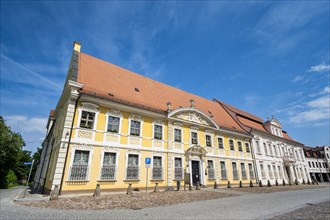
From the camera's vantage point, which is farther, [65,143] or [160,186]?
[160,186]

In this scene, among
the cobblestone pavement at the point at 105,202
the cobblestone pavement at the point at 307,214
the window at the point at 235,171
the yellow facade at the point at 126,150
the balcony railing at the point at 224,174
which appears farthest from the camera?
the window at the point at 235,171

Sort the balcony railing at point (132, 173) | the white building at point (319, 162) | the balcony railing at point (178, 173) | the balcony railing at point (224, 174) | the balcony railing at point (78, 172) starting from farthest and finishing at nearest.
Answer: the white building at point (319, 162), the balcony railing at point (224, 174), the balcony railing at point (178, 173), the balcony railing at point (132, 173), the balcony railing at point (78, 172)

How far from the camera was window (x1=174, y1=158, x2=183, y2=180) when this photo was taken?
17.0 metres

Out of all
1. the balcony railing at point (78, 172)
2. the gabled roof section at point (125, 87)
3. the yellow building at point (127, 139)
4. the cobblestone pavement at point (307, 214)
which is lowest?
the cobblestone pavement at point (307, 214)

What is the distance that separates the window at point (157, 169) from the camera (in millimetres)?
15673

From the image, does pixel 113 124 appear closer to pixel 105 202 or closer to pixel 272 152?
pixel 105 202

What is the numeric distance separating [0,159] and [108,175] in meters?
22.9

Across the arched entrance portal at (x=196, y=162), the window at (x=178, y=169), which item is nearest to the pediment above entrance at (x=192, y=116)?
the arched entrance portal at (x=196, y=162)

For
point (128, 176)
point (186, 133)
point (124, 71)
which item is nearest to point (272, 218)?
point (128, 176)

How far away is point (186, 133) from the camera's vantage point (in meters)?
19.3

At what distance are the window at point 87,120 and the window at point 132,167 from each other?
3836mm

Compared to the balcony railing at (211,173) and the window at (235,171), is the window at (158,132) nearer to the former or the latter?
the balcony railing at (211,173)

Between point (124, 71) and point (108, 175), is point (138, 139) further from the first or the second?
point (124, 71)

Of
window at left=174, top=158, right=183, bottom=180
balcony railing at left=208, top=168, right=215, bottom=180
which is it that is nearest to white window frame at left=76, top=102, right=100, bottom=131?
window at left=174, top=158, right=183, bottom=180
